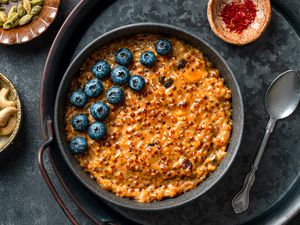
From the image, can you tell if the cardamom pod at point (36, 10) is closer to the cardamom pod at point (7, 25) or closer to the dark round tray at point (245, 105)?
the cardamom pod at point (7, 25)

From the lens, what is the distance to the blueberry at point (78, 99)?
2885mm

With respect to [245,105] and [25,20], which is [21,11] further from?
[245,105]

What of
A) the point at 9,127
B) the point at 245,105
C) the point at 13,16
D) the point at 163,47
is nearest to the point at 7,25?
the point at 13,16

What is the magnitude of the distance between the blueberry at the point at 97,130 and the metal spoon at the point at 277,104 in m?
0.78

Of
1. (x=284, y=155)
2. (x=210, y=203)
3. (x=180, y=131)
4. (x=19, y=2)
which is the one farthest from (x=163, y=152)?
(x=19, y=2)

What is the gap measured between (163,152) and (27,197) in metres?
0.97

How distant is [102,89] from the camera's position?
113 inches

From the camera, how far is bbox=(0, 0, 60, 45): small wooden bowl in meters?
3.27

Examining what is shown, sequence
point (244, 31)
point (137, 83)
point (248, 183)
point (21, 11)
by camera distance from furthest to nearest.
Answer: point (21, 11) → point (244, 31) → point (248, 183) → point (137, 83)

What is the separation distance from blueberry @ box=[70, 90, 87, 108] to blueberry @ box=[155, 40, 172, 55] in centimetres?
44

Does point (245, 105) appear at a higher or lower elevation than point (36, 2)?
lower

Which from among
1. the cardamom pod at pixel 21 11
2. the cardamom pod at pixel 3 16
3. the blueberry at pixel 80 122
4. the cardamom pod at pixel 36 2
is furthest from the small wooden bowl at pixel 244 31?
the cardamom pod at pixel 3 16

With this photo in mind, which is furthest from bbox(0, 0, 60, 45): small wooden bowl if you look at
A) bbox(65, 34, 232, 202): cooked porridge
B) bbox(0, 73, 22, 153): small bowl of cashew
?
bbox(65, 34, 232, 202): cooked porridge

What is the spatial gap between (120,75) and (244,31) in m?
0.75
